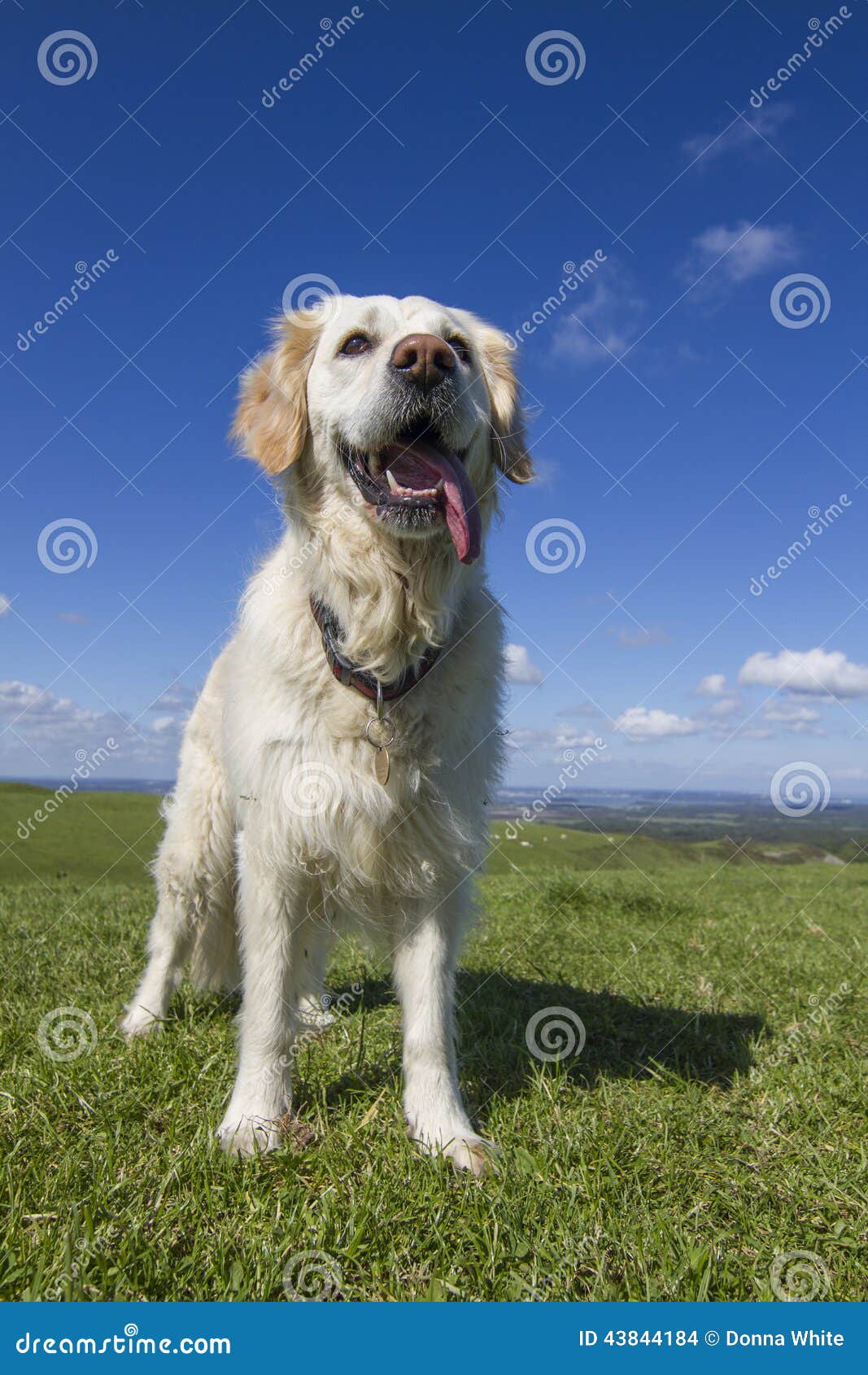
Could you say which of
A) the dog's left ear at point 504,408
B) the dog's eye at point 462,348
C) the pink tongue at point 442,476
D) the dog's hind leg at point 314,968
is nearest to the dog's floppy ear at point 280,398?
the pink tongue at point 442,476

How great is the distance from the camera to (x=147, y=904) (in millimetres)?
7160

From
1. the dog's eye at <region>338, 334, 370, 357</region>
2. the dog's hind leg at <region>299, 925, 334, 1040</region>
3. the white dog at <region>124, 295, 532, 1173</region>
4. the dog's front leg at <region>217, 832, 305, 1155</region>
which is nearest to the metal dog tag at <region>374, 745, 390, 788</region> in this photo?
the white dog at <region>124, 295, 532, 1173</region>

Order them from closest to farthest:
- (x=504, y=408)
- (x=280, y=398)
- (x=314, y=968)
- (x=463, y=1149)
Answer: (x=463, y=1149)
(x=314, y=968)
(x=280, y=398)
(x=504, y=408)

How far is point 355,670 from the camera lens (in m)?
3.06

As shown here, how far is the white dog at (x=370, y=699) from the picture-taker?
2998 mm

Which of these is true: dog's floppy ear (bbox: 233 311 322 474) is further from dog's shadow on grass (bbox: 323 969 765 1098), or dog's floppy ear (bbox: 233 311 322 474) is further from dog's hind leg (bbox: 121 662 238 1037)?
dog's shadow on grass (bbox: 323 969 765 1098)

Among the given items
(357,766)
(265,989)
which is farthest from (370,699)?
(265,989)

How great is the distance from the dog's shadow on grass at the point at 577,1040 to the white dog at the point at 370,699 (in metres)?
0.49

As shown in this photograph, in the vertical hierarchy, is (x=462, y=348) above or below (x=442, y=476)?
above

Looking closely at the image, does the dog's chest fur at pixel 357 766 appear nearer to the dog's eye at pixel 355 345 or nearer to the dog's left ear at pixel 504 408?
the dog's left ear at pixel 504 408

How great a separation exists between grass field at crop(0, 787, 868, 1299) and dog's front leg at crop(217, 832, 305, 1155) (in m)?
0.15

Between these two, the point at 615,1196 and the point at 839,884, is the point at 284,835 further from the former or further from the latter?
the point at 839,884

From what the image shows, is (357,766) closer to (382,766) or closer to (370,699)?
(382,766)

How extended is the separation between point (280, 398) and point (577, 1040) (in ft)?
10.0
